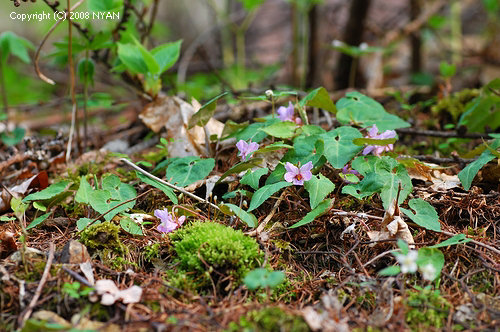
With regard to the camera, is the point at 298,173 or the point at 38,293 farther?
the point at 298,173

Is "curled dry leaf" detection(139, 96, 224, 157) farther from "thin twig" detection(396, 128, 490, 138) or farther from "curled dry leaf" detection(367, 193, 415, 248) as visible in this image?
"thin twig" detection(396, 128, 490, 138)

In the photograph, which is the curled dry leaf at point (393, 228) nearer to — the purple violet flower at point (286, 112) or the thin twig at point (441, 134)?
the purple violet flower at point (286, 112)

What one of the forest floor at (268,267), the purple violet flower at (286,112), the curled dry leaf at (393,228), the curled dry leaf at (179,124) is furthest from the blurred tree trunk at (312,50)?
the curled dry leaf at (393,228)

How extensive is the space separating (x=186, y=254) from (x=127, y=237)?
34 cm

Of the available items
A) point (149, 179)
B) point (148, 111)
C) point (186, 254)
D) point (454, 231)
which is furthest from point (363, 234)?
point (148, 111)

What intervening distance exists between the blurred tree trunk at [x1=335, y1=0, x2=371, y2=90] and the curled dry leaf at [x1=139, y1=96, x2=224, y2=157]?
2.20 meters

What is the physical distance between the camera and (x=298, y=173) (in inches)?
70.8

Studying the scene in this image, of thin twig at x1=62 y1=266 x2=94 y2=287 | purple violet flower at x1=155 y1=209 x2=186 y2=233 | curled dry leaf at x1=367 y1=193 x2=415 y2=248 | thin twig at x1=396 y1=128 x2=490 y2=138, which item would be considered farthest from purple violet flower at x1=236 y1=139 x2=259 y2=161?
thin twig at x1=396 y1=128 x2=490 y2=138

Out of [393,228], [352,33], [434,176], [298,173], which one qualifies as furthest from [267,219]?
[352,33]

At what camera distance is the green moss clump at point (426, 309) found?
4.34 ft

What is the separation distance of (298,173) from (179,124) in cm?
102

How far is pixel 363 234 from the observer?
1.76m

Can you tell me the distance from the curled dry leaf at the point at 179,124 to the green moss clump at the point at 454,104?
1.69 metres

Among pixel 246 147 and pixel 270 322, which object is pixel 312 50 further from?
pixel 270 322
